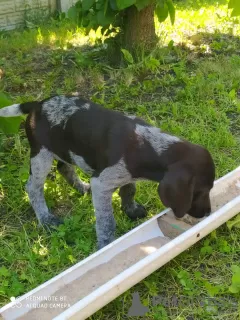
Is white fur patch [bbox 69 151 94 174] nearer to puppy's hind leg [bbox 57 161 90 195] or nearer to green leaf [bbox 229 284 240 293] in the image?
puppy's hind leg [bbox 57 161 90 195]

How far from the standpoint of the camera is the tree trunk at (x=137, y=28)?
268 inches

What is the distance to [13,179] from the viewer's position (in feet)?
14.9

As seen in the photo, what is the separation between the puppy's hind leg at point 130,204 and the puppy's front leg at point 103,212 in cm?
31

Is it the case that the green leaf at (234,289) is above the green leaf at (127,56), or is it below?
below

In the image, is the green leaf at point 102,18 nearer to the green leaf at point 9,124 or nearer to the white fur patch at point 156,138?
the green leaf at point 9,124

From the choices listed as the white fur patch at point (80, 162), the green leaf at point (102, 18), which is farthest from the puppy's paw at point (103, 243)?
the green leaf at point (102, 18)

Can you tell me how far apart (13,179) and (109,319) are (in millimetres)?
1867

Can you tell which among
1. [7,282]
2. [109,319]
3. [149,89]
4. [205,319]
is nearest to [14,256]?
[7,282]

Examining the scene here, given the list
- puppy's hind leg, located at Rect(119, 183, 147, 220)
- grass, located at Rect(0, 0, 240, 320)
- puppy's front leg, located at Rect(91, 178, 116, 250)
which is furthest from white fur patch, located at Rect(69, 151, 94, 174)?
A: grass, located at Rect(0, 0, 240, 320)

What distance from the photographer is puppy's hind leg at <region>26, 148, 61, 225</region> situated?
12.7 ft

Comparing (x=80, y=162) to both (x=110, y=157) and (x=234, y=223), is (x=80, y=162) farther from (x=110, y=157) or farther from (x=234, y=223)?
(x=234, y=223)

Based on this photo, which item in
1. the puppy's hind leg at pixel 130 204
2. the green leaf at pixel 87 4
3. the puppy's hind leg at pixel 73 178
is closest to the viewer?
the puppy's hind leg at pixel 130 204

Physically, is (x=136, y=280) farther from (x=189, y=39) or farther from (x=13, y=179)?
(x=189, y=39)

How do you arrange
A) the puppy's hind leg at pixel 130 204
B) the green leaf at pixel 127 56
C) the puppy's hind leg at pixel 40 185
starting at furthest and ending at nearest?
the green leaf at pixel 127 56 → the puppy's hind leg at pixel 130 204 → the puppy's hind leg at pixel 40 185
